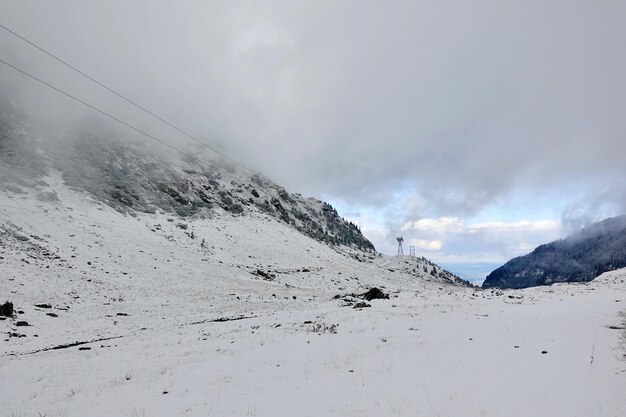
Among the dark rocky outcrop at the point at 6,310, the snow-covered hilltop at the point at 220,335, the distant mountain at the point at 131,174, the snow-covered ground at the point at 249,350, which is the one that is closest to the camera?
the snow-covered ground at the point at 249,350

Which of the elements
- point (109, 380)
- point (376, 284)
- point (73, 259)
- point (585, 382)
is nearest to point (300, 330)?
point (109, 380)

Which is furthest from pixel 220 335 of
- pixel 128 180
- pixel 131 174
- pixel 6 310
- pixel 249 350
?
pixel 131 174

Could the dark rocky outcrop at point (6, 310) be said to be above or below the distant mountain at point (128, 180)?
below

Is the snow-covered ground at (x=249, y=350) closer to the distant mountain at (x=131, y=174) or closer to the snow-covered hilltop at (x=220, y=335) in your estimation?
the snow-covered hilltop at (x=220, y=335)

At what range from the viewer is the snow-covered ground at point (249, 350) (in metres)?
9.77

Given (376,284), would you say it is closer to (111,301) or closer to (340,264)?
(340,264)

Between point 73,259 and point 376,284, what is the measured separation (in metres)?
52.9

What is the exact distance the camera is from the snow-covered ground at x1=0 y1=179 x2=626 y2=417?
32.1ft

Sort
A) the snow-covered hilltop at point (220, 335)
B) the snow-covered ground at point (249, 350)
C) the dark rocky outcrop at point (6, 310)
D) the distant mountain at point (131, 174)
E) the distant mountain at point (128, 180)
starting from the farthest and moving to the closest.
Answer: the distant mountain at point (131, 174) → the distant mountain at point (128, 180) → the dark rocky outcrop at point (6, 310) → the snow-covered hilltop at point (220, 335) → the snow-covered ground at point (249, 350)

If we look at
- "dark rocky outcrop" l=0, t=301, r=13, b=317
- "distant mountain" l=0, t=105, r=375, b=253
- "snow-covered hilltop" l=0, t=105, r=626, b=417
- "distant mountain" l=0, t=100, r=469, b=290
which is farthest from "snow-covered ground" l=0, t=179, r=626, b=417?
"distant mountain" l=0, t=105, r=375, b=253

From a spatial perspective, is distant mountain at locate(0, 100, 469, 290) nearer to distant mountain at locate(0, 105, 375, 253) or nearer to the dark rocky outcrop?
distant mountain at locate(0, 105, 375, 253)

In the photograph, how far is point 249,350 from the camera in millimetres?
16953

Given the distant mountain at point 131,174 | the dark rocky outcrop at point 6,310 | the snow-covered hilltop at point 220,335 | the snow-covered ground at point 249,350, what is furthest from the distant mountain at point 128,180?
the dark rocky outcrop at point 6,310

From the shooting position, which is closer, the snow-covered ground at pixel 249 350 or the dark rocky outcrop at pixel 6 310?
the snow-covered ground at pixel 249 350
